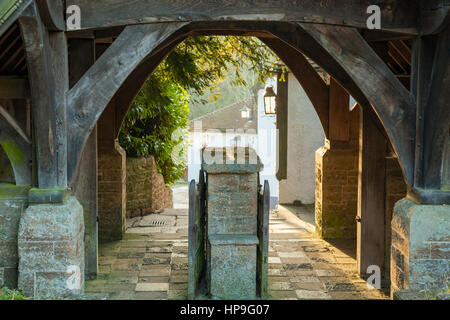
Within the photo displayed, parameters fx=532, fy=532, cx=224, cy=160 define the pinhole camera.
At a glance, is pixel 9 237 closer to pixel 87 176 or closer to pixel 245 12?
pixel 87 176

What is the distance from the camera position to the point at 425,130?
15.0ft

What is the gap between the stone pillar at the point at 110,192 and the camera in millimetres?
7906

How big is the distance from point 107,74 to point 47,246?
1.53 metres

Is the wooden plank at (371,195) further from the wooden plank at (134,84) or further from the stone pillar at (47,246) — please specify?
the stone pillar at (47,246)

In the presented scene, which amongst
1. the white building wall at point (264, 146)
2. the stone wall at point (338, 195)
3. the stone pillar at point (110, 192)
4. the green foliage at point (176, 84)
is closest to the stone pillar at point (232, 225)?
the stone pillar at point (110, 192)

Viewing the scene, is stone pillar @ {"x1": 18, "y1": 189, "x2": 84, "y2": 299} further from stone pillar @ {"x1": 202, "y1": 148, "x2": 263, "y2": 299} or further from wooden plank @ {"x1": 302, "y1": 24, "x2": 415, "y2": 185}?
wooden plank @ {"x1": 302, "y1": 24, "x2": 415, "y2": 185}

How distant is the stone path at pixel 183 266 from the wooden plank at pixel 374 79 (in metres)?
2.07

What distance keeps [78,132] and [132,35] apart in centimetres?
94

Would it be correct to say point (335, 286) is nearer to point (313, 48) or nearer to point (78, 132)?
point (313, 48)

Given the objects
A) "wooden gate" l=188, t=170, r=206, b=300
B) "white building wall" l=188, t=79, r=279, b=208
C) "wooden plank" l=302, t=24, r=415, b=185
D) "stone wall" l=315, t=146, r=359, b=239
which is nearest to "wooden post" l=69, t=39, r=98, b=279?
"wooden gate" l=188, t=170, r=206, b=300

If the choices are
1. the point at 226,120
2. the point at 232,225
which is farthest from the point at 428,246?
the point at 226,120

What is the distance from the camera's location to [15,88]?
16.2 feet

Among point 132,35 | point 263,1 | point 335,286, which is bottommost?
point 335,286
